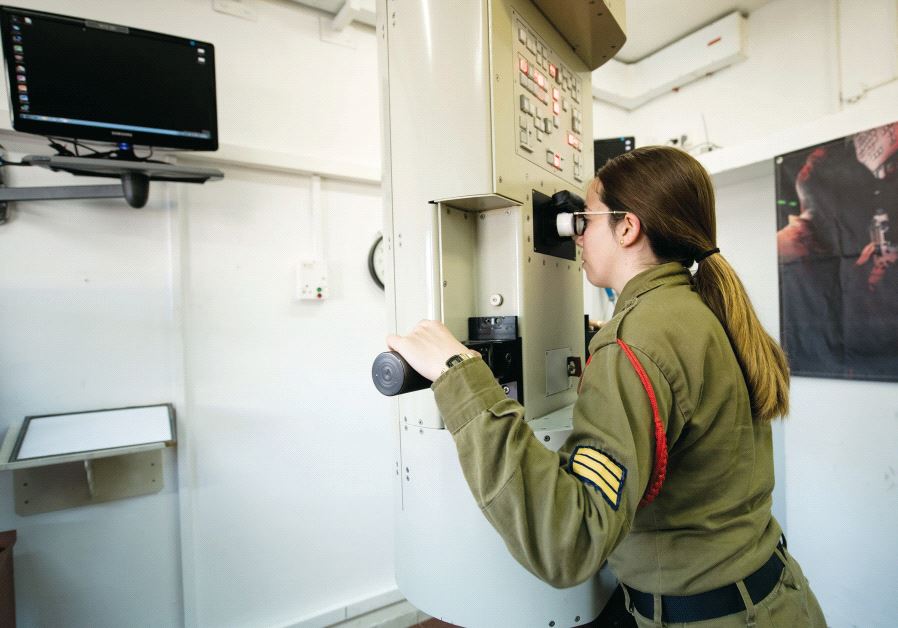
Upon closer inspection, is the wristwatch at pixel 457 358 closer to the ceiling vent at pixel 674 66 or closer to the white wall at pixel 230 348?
the white wall at pixel 230 348

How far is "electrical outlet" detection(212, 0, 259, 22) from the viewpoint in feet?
6.40

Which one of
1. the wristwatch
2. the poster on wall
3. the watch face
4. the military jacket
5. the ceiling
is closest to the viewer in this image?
the military jacket

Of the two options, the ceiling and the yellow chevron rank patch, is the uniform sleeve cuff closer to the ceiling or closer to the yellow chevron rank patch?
the yellow chevron rank patch

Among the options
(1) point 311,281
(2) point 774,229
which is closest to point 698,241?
(1) point 311,281

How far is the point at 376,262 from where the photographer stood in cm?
232

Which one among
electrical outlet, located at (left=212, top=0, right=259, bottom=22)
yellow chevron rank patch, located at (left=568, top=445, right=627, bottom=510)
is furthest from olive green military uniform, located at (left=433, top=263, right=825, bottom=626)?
electrical outlet, located at (left=212, top=0, right=259, bottom=22)

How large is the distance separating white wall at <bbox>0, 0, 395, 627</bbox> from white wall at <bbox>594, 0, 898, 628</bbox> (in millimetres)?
1918

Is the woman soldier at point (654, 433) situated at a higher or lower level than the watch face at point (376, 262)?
lower

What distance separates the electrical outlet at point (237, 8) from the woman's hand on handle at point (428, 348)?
1.86 metres

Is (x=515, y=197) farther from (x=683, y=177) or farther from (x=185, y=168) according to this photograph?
(x=185, y=168)

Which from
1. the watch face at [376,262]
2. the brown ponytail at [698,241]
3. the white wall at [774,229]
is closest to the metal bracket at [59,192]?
the watch face at [376,262]

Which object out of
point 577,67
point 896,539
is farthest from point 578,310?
point 896,539

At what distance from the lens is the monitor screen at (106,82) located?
1.38 m

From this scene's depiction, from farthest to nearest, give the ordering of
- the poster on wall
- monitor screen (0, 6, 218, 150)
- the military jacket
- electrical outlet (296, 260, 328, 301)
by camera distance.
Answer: electrical outlet (296, 260, 328, 301) → the poster on wall → monitor screen (0, 6, 218, 150) → the military jacket
